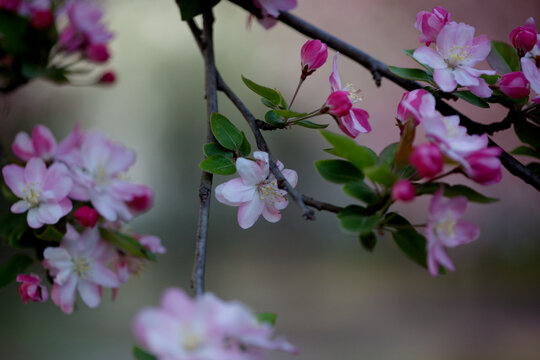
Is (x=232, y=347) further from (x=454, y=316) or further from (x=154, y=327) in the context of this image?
(x=454, y=316)

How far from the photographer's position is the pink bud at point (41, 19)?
2.62ft

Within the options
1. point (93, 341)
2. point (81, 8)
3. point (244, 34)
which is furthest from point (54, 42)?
point (244, 34)

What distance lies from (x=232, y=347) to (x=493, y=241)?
2.60m

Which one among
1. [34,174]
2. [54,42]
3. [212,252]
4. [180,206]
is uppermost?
[180,206]

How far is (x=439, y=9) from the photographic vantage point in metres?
0.57

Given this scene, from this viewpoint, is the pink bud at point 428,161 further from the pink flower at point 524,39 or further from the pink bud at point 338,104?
the pink flower at point 524,39

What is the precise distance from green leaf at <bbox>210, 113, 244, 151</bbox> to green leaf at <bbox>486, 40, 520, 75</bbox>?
0.32m

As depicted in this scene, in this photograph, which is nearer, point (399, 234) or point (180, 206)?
point (399, 234)

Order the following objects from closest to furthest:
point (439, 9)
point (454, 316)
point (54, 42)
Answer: point (439, 9), point (54, 42), point (454, 316)

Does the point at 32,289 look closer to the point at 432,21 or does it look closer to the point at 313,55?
the point at 313,55

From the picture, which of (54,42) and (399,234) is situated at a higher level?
(54,42)

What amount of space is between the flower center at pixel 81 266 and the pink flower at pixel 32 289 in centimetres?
4

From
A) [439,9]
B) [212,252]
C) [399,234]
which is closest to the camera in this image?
[399,234]

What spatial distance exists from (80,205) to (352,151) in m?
0.37
